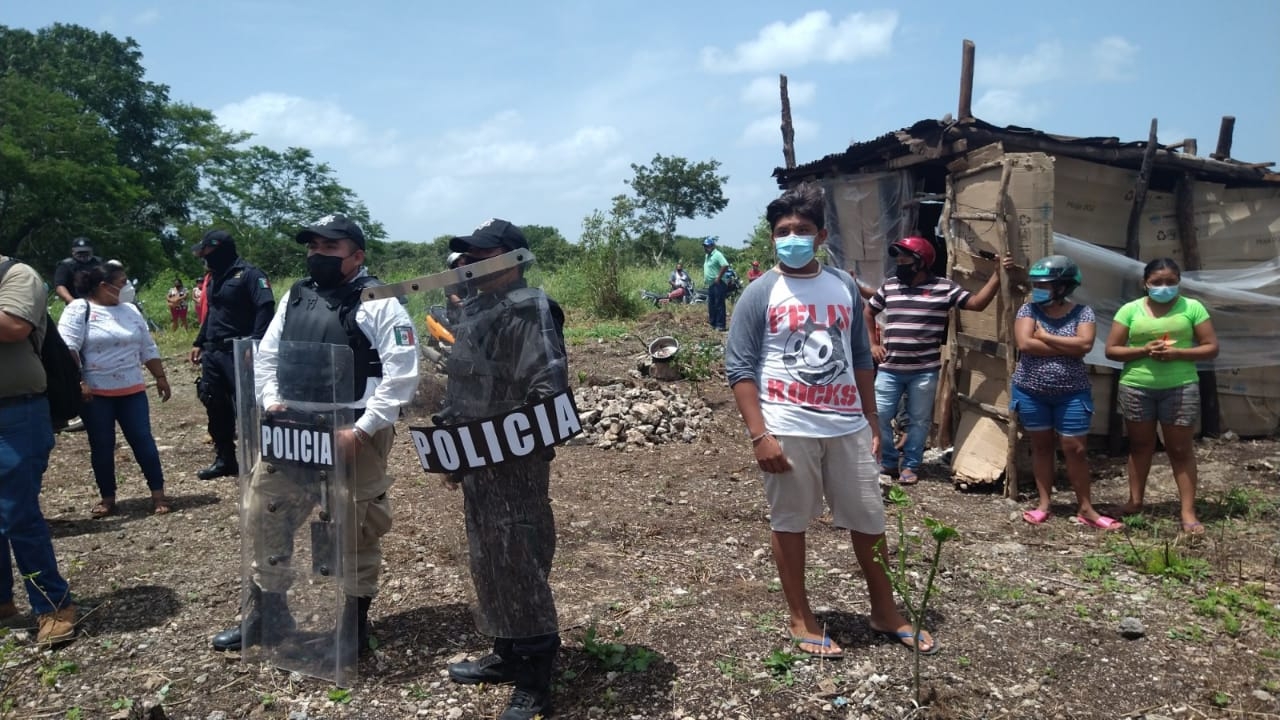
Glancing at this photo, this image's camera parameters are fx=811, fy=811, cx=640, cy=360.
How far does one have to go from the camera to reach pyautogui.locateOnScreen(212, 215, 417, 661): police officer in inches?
121

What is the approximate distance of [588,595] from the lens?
4027 mm

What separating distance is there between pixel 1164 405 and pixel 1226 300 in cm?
245

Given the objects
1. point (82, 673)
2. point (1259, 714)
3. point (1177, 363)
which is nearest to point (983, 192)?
point (1177, 363)

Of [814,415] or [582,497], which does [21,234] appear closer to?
[582,497]

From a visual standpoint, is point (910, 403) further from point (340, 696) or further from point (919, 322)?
point (340, 696)

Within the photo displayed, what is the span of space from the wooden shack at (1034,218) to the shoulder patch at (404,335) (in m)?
4.34

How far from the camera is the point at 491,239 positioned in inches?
112

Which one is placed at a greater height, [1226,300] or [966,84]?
[966,84]

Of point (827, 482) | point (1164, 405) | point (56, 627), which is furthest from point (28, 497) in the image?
point (1164, 405)

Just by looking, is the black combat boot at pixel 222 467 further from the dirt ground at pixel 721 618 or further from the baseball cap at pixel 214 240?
the baseball cap at pixel 214 240

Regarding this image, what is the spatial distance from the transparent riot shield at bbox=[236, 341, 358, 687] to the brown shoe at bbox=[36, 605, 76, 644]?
3.64 feet

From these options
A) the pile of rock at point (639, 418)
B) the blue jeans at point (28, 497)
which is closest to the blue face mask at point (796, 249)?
the blue jeans at point (28, 497)

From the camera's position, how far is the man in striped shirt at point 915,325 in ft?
18.7

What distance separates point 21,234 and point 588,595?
28061 mm
